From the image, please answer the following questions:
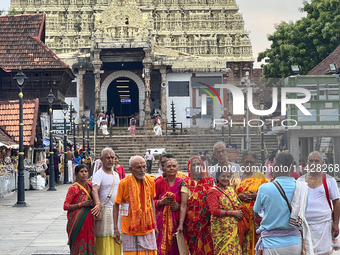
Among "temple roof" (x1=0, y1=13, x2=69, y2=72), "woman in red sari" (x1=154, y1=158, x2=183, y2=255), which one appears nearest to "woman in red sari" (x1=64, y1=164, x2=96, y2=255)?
"woman in red sari" (x1=154, y1=158, x2=183, y2=255)

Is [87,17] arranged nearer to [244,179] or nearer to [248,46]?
[248,46]

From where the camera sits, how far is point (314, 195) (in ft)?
24.4

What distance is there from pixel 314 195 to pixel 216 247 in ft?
4.46

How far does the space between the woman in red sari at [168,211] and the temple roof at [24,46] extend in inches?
840

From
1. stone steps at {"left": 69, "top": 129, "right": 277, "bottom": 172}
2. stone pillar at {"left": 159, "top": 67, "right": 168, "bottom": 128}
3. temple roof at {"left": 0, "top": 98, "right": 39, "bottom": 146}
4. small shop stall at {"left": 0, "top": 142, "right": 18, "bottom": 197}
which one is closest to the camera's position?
small shop stall at {"left": 0, "top": 142, "right": 18, "bottom": 197}

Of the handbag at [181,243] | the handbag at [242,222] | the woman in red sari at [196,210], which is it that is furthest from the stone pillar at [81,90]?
the handbag at [242,222]

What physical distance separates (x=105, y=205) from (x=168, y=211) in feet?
3.00

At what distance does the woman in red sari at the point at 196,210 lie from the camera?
7.90m

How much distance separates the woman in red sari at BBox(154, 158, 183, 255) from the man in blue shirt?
1788 millimetres

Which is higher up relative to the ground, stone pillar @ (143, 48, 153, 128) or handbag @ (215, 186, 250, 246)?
stone pillar @ (143, 48, 153, 128)

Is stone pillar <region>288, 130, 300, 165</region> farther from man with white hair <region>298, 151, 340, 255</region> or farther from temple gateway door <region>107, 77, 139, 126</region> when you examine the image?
temple gateway door <region>107, 77, 139, 126</region>

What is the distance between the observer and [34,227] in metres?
13.1

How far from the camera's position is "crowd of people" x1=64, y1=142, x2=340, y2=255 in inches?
292

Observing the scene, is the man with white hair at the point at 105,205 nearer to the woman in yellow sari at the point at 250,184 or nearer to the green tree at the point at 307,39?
the woman in yellow sari at the point at 250,184
